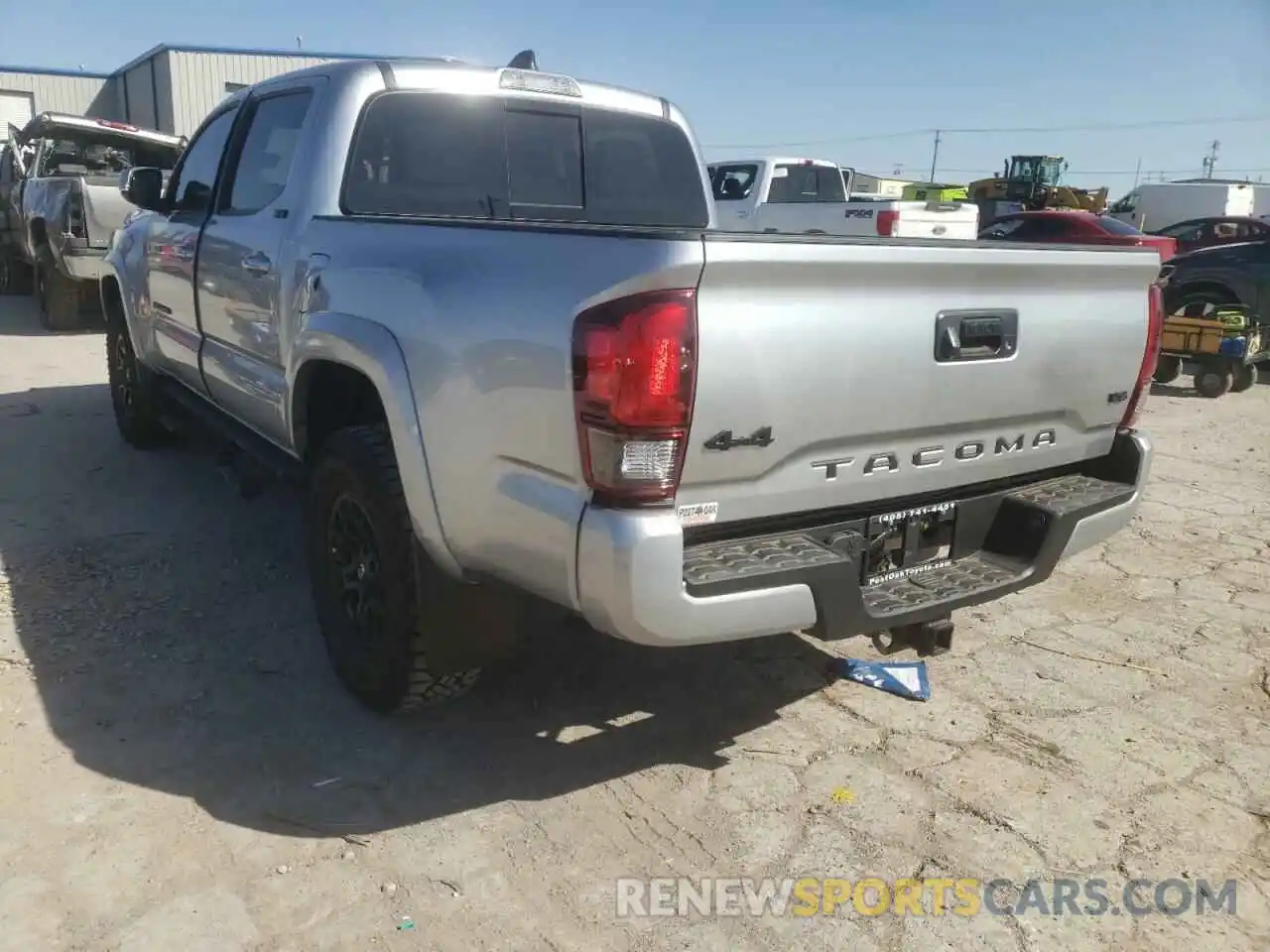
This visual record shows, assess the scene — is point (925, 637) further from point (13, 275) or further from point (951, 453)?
point (13, 275)

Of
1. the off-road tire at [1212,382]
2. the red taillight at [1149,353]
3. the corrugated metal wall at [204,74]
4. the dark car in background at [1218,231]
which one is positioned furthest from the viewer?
the corrugated metal wall at [204,74]

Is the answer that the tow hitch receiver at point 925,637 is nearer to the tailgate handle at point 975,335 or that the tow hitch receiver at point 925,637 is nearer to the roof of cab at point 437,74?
the tailgate handle at point 975,335

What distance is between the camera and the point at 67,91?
96.8 ft

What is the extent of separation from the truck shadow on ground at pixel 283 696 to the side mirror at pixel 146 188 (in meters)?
1.58

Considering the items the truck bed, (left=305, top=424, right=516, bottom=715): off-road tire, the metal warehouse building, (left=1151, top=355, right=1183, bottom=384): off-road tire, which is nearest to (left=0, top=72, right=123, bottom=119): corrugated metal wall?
the metal warehouse building

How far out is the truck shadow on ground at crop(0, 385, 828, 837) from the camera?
2.98 meters

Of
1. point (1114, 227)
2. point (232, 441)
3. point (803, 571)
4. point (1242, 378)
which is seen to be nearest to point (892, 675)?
point (803, 571)

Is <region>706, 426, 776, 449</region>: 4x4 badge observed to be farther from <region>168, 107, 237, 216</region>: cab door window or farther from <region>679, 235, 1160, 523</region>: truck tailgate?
<region>168, 107, 237, 216</region>: cab door window

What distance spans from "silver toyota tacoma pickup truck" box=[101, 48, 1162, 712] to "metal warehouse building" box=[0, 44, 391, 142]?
83.9ft

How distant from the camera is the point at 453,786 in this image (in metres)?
2.97

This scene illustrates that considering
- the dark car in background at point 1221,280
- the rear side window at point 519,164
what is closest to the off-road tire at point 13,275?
the rear side window at point 519,164

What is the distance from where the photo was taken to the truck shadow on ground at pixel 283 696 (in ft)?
9.77

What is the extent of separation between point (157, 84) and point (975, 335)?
29766 millimetres
